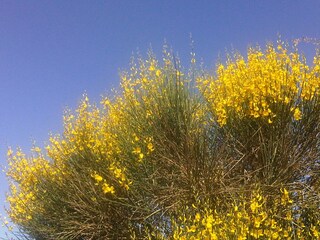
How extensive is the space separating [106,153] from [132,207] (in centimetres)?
130

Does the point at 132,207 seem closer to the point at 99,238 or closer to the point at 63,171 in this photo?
the point at 99,238

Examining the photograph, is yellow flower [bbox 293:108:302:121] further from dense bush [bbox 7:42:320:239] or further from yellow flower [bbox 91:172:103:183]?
yellow flower [bbox 91:172:103:183]

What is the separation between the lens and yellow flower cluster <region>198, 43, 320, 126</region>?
9.16 meters

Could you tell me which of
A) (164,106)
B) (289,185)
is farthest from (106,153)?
(289,185)

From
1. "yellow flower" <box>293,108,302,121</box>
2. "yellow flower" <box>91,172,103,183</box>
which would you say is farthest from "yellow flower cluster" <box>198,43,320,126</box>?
"yellow flower" <box>91,172,103,183</box>

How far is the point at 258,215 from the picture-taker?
668 cm

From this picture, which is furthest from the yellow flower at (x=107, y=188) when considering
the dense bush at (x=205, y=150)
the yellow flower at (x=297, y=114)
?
the yellow flower at (x=297, y=114)

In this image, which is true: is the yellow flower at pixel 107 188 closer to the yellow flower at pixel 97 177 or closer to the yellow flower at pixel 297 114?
the yellow flower at pixel 97 177

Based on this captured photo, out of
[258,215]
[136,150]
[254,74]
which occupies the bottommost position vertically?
[258,215]

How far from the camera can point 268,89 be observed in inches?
363

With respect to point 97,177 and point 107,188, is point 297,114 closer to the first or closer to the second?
Answer: point 107,188

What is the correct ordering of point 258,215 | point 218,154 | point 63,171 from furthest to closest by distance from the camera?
1. point 63,171
2. point 218,154
3. point 258,215

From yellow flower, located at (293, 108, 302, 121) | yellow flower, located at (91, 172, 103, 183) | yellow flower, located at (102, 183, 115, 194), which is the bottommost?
yellow flower, located at (102, 183, 115, 194)

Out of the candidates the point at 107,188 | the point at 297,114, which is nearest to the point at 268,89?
the point at 297,114
